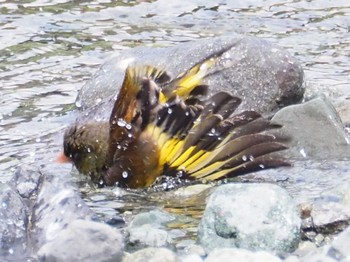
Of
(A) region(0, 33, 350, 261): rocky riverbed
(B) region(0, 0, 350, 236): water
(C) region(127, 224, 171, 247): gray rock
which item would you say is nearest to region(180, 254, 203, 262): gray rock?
(A) region(0, 33, 350, 261): rocky riverbed

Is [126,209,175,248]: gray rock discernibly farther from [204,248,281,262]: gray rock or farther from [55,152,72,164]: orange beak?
[55,152,72,164]: orange beak

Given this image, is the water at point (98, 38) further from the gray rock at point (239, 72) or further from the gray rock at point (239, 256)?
the gray rock at point (239, 256)

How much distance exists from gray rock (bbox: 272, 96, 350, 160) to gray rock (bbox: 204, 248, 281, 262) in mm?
2603

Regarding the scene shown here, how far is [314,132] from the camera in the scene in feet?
24.3

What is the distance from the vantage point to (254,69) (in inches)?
340

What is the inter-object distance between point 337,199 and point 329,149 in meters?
1.57

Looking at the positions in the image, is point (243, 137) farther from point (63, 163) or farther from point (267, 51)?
point (267, 51)

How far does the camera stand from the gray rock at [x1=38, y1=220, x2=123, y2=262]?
4.87 m

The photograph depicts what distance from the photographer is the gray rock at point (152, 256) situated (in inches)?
195

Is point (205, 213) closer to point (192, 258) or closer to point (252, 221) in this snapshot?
point (252, 221)

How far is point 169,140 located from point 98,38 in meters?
4.06

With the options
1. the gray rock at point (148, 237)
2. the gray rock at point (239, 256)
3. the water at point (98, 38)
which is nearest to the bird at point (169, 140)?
the water at point (98, 38)

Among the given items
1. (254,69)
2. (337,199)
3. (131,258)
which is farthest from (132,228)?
(254,69)

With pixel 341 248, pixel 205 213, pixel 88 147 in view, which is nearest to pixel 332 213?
pixel 205 213
